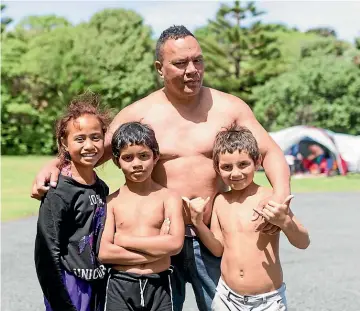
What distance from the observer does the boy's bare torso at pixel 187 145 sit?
329cm

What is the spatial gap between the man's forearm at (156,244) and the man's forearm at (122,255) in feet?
0.12

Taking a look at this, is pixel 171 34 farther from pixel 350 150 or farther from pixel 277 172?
pixel 350 150

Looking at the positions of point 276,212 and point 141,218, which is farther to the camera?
point 141,218

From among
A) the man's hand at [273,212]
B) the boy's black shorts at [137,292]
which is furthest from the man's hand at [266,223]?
the boy's black shorts at [137,292]

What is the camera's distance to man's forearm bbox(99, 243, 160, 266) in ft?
9.96

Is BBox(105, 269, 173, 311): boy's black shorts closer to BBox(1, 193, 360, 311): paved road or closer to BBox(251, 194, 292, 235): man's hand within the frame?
BBox(251, 194, 292, 235): man's hand

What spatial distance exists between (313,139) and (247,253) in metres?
19.3

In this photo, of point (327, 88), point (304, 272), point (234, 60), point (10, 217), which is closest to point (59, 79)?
point (234, 60)

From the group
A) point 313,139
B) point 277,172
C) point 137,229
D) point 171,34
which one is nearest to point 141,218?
point 137,229

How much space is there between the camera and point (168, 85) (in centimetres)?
331

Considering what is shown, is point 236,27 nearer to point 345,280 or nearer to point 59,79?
point 59,79

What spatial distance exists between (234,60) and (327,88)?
33.8 ft

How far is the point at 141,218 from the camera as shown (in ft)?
10.1

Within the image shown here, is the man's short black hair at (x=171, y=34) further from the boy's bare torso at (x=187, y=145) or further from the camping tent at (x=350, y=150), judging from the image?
the camping tent at (x=350, y=150)
